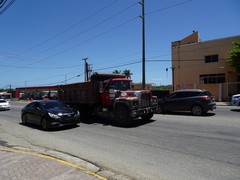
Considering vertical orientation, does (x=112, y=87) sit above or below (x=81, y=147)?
above

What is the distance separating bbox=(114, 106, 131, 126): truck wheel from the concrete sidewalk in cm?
634

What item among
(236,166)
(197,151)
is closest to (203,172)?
(236,166)

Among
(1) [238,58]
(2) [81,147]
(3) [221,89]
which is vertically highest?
(1) [238,58]

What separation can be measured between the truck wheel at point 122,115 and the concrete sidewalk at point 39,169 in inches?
250

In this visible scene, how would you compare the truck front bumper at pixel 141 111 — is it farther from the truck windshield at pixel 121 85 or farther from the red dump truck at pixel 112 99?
the truck windshield at pixel 121 85

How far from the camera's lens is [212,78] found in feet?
115

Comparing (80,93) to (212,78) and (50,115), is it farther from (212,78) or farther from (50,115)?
(212,78)

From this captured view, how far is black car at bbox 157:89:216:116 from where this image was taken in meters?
16.9

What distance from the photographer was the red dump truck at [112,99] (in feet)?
44.3

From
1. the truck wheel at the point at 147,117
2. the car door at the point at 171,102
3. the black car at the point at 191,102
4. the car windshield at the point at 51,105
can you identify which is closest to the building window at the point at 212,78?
the black car at the point at 191,102

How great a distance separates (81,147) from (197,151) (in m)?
3.66

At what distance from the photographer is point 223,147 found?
26.7 feet

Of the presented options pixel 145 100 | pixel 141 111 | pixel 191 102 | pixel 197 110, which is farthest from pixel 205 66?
pixel 141 111

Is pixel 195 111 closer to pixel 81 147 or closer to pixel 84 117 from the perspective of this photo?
pixel 84 117
